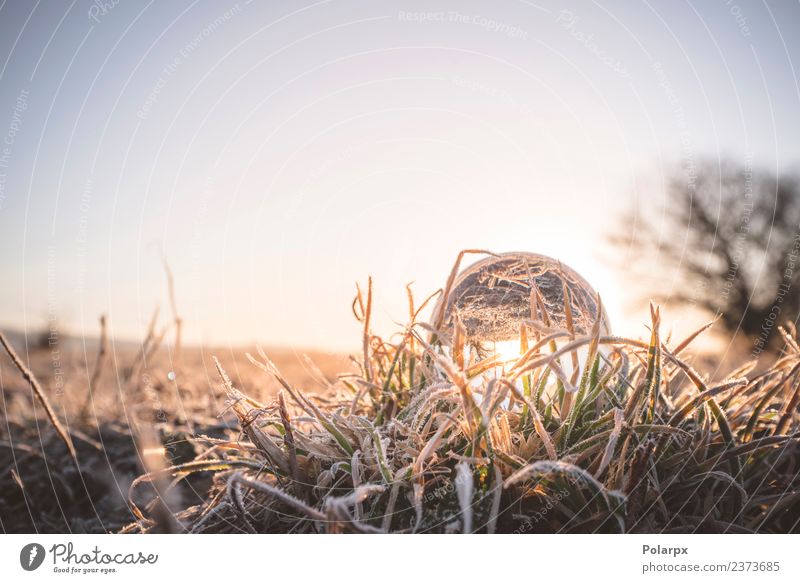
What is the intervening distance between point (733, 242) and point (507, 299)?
605 centimetres

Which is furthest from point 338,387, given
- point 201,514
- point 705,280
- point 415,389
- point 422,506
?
point 705,280

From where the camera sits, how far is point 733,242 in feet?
22.5

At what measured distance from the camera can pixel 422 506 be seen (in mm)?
1300

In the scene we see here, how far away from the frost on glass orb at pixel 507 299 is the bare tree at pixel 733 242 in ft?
17.9

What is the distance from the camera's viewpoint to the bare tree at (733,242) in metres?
7.13

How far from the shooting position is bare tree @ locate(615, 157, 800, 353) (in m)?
7.13
